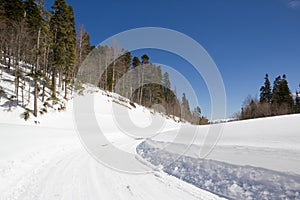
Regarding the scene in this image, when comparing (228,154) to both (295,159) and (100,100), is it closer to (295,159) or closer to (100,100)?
(295,159)

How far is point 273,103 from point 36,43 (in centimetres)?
4776

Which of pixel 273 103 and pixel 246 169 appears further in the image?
pixel 273 103

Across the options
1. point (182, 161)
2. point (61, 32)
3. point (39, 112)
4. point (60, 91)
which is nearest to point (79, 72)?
point (60, 91)

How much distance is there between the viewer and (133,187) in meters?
4.06

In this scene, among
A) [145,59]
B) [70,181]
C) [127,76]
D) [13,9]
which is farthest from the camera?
[145,59]

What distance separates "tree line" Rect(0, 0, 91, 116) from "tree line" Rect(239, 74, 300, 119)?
3728 cm

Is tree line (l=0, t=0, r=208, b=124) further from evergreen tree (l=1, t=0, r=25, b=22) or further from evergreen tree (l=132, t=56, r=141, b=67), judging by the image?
evergreen tree (l=132, t=56, r=141, b=67)

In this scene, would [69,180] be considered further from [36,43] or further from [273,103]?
[273,103]

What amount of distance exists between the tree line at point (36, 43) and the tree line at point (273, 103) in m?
37.3

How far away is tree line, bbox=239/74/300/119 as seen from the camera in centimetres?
3556

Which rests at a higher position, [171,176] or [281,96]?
[281,96]

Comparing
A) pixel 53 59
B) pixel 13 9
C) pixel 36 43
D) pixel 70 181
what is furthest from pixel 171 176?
pixel 13 9

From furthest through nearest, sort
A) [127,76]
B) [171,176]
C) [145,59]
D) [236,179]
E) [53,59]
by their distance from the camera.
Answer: [145,59], [127,76], [53,59], [171,176], [236,179]

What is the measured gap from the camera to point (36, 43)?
1658 cm
